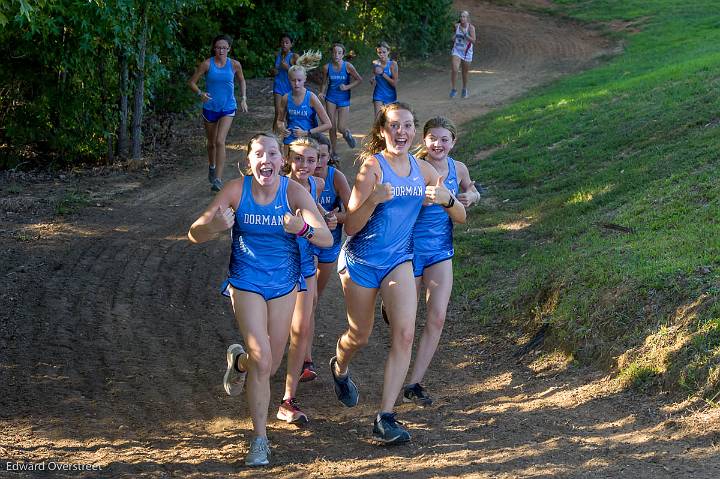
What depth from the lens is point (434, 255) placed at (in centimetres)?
684

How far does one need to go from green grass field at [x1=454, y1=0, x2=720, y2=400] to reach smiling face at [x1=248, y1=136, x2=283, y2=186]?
292 centimetres

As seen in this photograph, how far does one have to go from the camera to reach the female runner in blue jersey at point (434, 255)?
6840mm

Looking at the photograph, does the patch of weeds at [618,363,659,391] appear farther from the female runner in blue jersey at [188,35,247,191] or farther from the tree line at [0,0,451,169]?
the tree line at [0,0,451,169]

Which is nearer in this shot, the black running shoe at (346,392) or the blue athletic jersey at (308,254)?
the blue athletic jersey at (308,254)

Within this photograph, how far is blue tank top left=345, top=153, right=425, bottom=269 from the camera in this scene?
20.6ft

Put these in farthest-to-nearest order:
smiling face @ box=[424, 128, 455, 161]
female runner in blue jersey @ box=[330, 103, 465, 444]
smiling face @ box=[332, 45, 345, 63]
→ smiling face @ box=[332, 45, 345, 63] → smiling face @ box=[424, 128, 455, 161] → female runner in blue jersey @ box=[330, 103, 465, 444]

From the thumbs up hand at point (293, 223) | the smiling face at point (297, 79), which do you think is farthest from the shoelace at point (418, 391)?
the smiling face at point (297, 79)

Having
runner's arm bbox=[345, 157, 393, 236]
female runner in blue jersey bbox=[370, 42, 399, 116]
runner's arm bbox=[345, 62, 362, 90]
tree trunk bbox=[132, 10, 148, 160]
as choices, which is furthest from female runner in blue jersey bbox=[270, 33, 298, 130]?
runner's arm bbox=[345, 157, 393, 236]

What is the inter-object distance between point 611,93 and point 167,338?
435 inches

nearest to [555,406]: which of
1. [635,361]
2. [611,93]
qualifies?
[635,361]

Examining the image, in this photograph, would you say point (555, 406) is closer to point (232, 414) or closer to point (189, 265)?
point (232, 414)

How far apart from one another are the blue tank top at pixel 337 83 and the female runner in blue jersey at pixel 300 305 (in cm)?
805

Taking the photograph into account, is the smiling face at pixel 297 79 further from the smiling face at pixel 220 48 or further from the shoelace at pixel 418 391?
the shoelace at pixel 418 391

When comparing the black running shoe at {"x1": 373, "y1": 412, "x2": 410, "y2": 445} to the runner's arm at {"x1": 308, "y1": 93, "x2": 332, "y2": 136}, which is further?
the runner's arm at {"x1": 308, "y1": 93, "x2": 332, "y2": 136}
